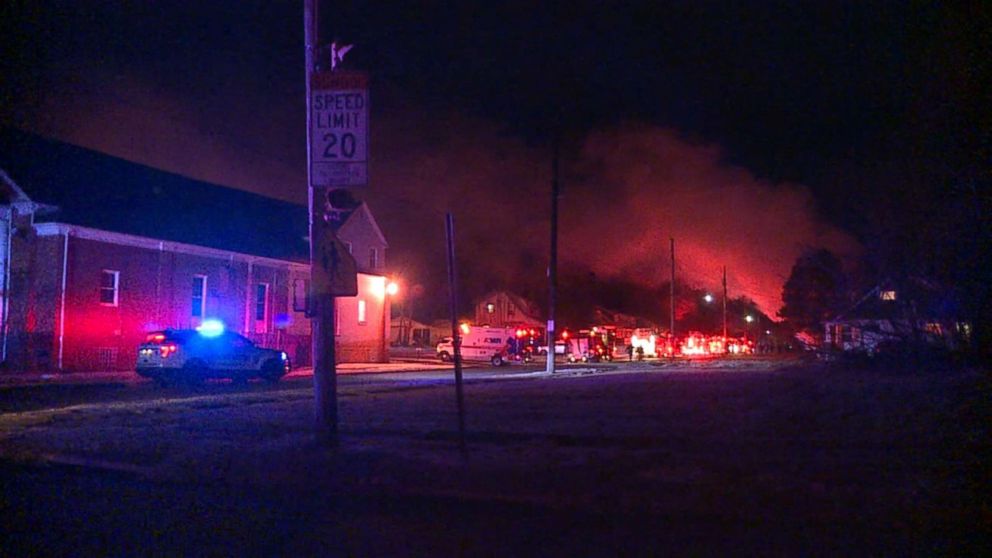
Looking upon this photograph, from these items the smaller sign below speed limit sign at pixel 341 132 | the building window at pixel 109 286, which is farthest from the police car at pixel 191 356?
the smaller sign below speed limit sign at pixel 341 132

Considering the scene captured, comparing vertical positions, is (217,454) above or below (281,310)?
below

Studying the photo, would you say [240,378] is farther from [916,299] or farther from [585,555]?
[585,555]

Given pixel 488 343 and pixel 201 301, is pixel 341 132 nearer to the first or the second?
pixel 201 301

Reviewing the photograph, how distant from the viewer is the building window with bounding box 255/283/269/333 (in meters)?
40.5

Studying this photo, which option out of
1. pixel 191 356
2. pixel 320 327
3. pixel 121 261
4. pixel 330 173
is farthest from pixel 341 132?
pixel 121 261

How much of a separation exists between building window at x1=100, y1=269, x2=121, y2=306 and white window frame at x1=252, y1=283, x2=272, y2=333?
8311 mm

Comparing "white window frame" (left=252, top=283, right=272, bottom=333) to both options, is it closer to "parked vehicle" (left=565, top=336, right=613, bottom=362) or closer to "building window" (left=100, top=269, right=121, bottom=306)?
"building window" (left=100, top=269, right=121, bottom=306)

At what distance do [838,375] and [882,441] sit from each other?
31.0 ft

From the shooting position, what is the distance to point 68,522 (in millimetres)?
8211

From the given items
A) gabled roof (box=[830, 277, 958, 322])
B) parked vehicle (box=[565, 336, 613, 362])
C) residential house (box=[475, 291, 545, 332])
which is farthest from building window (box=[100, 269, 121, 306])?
residential house (box=[475, 291, 545, 332])

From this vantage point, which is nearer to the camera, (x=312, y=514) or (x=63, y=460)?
(x=312, y=514)

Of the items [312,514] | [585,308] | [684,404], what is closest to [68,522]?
[312,514]

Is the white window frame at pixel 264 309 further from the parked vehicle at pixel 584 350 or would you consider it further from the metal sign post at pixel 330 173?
the metal sign post at pixel 330 173

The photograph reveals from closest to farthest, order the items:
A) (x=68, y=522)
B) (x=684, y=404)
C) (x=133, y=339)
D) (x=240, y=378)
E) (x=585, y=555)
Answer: (x=585, y=555) → (x=68, y=522) → (x=684, y=404) → (x=240, y=378) → (x=133, y=339)
